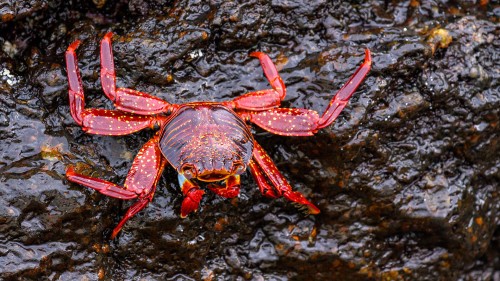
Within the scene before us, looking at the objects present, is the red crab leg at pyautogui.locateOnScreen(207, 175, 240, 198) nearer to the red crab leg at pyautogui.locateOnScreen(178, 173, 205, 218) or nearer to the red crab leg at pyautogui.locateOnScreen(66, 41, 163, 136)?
the red crab leg at pyautogui.locateOnScreen(178, 173, 205, 218)

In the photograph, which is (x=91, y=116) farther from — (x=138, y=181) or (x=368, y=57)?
(x=368, y=57)

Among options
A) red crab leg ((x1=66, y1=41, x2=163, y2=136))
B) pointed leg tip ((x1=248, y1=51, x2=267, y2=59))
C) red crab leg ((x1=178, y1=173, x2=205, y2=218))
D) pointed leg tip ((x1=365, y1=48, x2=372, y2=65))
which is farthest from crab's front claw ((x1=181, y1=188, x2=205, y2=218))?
pointed leg tip ((x1=365, y1=48, x2=372, y2=65))

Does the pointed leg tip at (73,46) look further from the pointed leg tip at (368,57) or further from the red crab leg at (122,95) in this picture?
the pointed leg tip at (368,57)

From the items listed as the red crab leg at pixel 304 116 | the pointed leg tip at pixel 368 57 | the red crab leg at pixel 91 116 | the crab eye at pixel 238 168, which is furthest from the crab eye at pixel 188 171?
the pointed leg tip at pixel 368 57

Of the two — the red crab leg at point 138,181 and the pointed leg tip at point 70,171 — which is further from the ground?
the pointed leg tip at point 70,171

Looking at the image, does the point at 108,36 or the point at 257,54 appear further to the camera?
the point at 257,54

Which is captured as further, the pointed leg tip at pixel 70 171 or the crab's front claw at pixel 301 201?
the crab's front claw at pixel 301 201

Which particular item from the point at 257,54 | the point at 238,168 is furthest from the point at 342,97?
the point at 238,168
